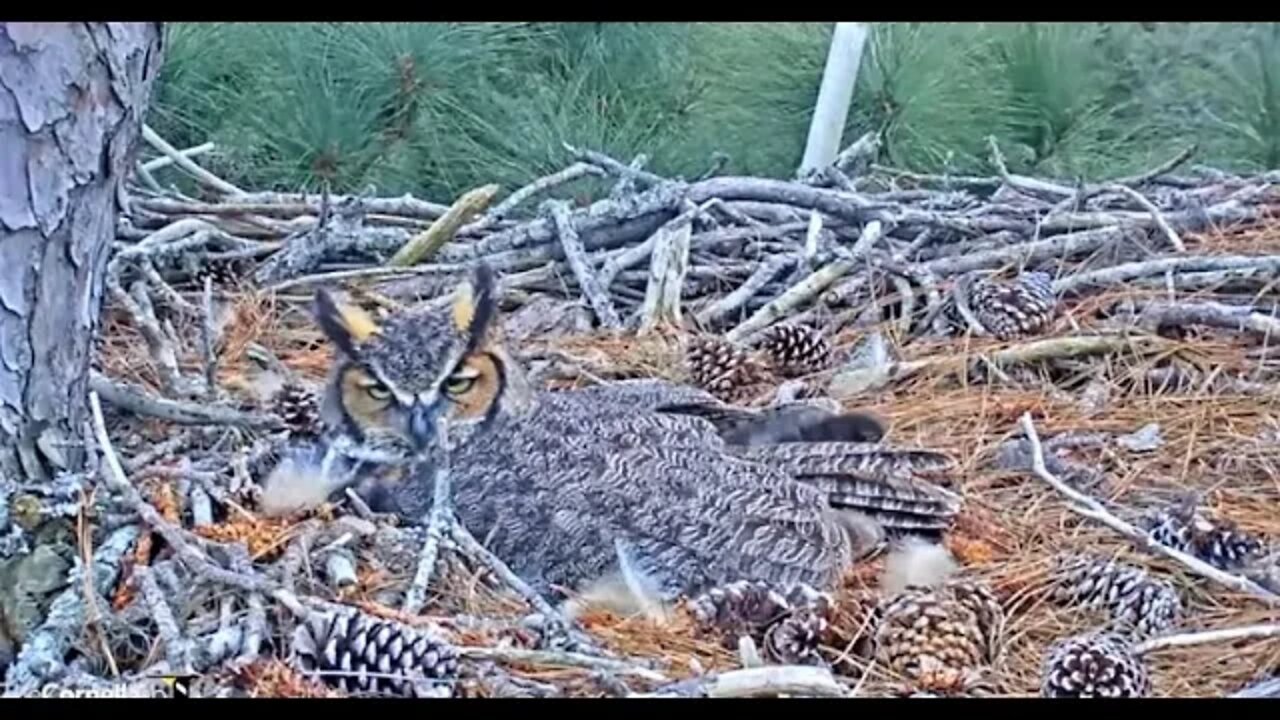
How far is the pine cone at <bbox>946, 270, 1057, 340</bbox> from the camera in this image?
2.60 meters

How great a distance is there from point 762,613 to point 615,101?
96.1 inches

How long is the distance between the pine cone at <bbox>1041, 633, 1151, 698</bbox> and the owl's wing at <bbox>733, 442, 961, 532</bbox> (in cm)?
34

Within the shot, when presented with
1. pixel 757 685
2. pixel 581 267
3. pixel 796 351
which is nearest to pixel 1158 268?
pixel 796 351

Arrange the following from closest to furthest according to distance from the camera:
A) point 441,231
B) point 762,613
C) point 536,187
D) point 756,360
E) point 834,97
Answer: point 762,613, point 756,360, point 441,231, point 536,187, point 834,97

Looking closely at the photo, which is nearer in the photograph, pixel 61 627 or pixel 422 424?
pixel 61 627

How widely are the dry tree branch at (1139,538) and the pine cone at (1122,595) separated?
29mm

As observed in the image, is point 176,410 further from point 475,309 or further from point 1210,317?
point 1210,317

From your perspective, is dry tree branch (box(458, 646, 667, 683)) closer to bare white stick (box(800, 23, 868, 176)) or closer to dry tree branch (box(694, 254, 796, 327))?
dry tree branch (box(694, 254, 796, 327))

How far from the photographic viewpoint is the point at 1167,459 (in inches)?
88.4

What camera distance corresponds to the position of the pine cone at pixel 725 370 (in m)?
2.44

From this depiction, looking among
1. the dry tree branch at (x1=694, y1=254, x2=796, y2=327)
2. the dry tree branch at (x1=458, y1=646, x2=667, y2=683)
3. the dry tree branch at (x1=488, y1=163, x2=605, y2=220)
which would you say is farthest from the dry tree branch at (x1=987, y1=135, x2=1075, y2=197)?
the dry tree branch at (x1=458, y1=646, x2=667, y2=683)

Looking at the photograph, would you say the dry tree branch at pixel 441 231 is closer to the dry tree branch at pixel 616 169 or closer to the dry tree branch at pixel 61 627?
the dry tree branch at pixel 616 169

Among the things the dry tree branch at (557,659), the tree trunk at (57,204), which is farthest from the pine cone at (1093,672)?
the tree trunk at (57,204)

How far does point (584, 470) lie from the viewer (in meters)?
1.87
